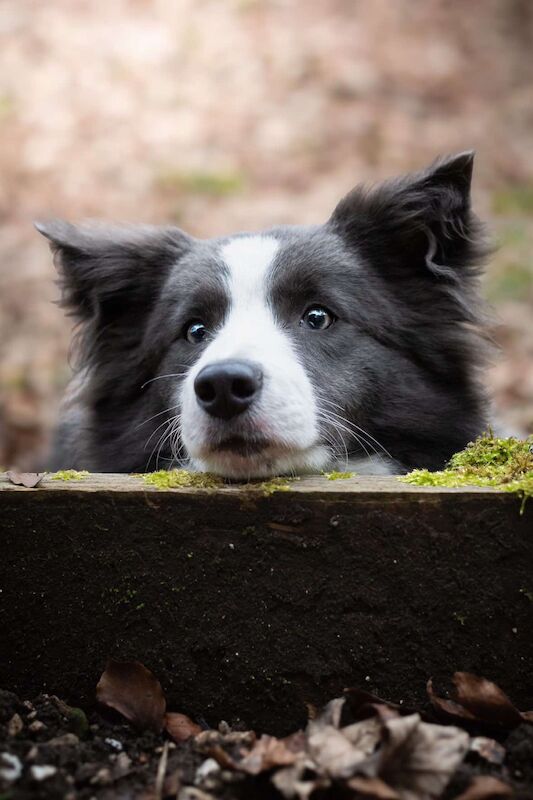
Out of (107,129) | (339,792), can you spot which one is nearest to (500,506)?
(339,792)

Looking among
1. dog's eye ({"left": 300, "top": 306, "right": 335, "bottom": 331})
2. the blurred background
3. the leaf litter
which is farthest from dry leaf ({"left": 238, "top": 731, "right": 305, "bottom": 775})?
the blurred background

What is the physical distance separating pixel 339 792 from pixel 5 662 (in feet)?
3.26

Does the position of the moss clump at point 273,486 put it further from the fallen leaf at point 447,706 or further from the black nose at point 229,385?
the fallen leaf at point 447,706

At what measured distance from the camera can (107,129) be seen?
34.5 feet

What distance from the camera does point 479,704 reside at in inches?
84.9

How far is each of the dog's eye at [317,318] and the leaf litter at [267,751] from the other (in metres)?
1.44

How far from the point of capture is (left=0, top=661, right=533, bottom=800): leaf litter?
5.94 ft

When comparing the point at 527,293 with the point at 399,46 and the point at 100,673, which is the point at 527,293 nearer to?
the point at 399,46

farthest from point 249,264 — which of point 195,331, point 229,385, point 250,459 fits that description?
point 250,459

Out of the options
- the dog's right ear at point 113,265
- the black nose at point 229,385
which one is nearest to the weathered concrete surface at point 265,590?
the black nose at point 229,385

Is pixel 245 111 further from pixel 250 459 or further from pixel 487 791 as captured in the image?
pixel 487 791

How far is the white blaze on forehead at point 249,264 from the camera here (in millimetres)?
3291

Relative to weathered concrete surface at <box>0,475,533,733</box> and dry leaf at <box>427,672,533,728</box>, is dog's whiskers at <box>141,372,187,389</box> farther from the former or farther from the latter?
dry leaf at <box>427,672,533,728</box>

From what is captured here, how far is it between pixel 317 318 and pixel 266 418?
0.71m
